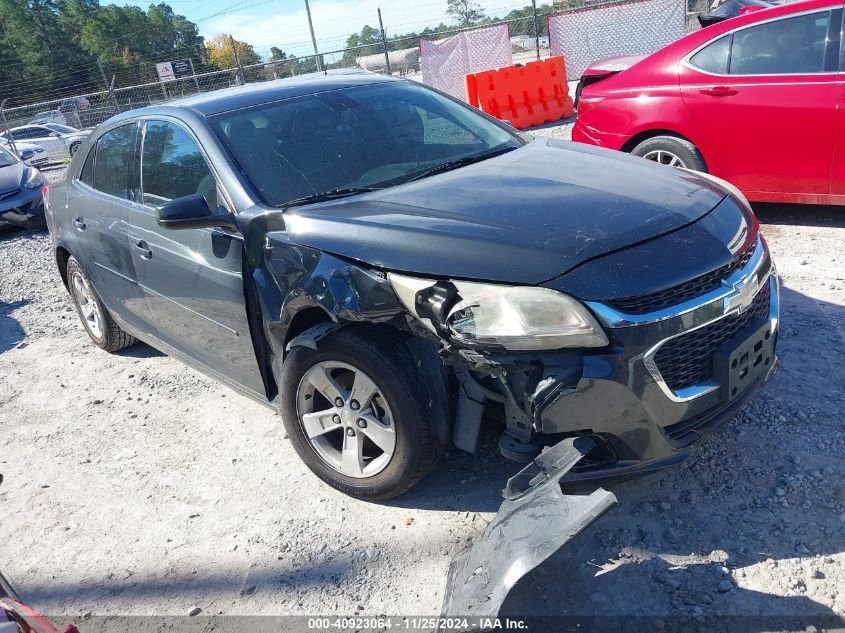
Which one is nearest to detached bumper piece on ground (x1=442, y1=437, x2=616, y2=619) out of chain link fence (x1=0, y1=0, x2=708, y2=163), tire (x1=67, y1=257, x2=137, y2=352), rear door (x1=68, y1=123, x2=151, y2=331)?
rear door (x1=68, y1=123, x2=151, y2=331)

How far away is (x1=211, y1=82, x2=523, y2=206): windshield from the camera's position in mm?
3312

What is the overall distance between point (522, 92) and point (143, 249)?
359 inches

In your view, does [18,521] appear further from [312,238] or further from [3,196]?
[3,196]

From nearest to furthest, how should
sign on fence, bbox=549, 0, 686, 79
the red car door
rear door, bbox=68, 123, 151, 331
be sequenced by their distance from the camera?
rear door, bbox=68, 123, 151, 331 → the red car door → sign on fence, bbox=549, 0, 686, 79

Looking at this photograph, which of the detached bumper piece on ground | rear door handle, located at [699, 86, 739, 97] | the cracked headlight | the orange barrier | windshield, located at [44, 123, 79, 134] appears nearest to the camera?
the detached bumper piece on ground

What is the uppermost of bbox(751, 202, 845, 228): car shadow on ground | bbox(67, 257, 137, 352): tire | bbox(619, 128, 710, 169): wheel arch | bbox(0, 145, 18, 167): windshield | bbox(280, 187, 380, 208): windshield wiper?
bbox(280, 187, 380, 208): windshield wiper

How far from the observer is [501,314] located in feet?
7.93

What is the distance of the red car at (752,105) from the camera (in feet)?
16.6

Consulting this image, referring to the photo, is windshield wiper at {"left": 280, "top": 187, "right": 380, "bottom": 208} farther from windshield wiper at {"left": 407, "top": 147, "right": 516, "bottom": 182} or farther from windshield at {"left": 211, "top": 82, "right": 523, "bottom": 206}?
windshield wiper at {"left": 407, "top": 147, "right": 516, "bottom": 182}

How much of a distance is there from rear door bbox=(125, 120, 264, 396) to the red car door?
3939mm

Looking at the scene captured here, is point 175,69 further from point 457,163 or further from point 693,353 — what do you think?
point 693,353

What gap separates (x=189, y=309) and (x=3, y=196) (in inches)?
340

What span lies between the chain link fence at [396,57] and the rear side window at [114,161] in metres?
4.29

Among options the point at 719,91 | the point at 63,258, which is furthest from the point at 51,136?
the point at 719,91
